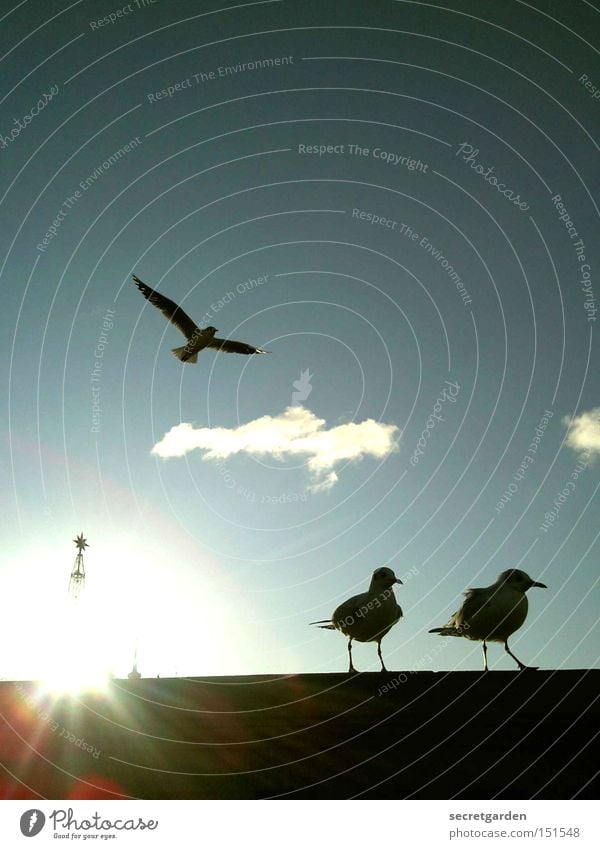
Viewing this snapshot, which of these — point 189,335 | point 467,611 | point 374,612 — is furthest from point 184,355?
point 467,611

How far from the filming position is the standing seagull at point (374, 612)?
1007 cm

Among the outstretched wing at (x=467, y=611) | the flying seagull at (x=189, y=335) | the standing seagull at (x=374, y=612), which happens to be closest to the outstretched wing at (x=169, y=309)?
the flying seagull at (x=189, y=335)

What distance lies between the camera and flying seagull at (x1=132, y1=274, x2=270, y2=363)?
56.2 feet

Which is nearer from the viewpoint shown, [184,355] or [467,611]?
[467,611]

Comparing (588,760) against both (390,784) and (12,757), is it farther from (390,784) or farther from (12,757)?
(12,757)

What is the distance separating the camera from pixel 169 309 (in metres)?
17.2

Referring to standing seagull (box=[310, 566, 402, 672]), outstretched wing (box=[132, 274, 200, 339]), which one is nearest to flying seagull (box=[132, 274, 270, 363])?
outstretched wing (box=[132, 274, 200, 339])

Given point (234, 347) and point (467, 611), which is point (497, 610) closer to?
point (467, 611)

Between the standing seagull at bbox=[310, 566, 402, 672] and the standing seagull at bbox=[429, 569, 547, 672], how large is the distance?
105cm

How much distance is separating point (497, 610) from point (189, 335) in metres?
11.3

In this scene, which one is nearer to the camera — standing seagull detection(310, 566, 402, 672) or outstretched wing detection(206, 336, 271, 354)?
standing seagull detection(310, 566, 402, 672)

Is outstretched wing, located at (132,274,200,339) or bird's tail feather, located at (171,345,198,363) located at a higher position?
outstretched wing, located at (132,274,200,339)

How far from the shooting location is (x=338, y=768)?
554 centimetres

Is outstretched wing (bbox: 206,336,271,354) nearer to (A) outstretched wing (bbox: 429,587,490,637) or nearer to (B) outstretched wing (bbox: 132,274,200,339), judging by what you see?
(B) outstretched wing (bbox: 132,274,200,339)
